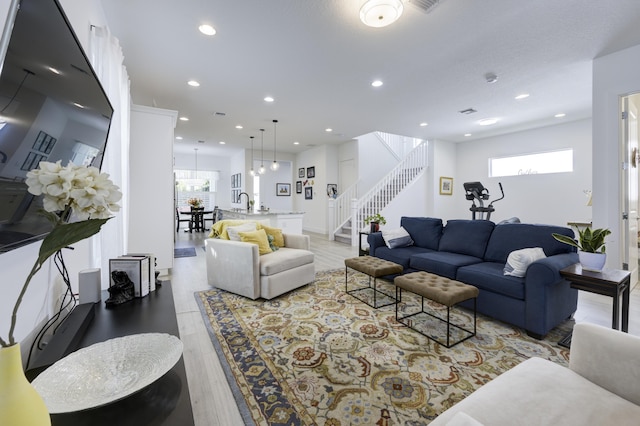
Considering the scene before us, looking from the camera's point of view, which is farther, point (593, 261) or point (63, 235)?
point (593, 261)

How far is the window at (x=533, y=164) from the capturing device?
19.4 ft

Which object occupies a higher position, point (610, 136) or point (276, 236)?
point (610, 136)

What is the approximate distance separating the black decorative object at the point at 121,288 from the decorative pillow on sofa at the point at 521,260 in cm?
299

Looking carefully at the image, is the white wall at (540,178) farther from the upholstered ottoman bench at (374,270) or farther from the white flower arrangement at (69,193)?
the white flower arrangement at (69,193)

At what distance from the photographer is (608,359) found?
3.56 ft

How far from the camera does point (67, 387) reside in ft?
2.67

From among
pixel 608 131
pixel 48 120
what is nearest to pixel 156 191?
pixel 48 120

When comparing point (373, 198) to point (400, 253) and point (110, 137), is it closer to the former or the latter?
point (400, 253)

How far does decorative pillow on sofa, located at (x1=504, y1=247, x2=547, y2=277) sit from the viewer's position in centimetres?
235

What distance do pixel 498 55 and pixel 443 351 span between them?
10.8 ft

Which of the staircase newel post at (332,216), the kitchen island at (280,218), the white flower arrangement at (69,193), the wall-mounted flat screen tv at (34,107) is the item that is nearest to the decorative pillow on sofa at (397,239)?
the kitchen island at (280,218)

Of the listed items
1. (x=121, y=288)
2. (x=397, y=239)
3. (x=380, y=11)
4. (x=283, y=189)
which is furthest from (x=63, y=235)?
(x=283, y=189)

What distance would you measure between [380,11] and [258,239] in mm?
2543

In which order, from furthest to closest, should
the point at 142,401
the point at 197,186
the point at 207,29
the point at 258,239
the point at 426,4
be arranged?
the point at 197,186, the point at 258,239, the point at 207,29, the point at 426,4, the point at 142,401
